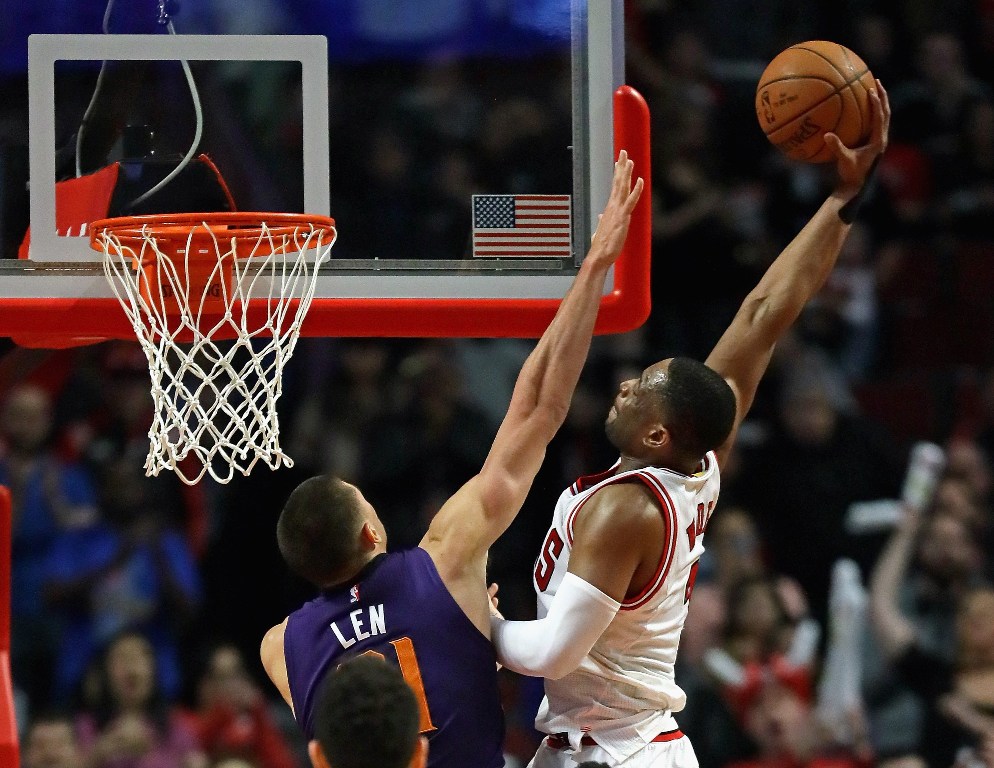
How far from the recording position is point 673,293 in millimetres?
6562

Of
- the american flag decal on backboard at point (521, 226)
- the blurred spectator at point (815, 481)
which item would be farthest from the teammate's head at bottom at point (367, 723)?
the blurred spectator at point (815, 481)

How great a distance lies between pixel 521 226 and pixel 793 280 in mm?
701

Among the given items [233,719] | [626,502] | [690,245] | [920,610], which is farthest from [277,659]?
[690,245]

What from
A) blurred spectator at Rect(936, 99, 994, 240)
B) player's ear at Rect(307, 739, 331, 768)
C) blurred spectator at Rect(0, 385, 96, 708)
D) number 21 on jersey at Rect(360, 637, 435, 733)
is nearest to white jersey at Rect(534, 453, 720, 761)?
number 21 on jersey at Rect(360, 637, 435, 733)

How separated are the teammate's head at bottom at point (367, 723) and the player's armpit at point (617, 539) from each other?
0.79 metres

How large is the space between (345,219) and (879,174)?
4.01 metres

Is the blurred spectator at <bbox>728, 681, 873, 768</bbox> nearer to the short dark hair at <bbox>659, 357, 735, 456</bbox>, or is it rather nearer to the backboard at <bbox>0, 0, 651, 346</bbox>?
the backboard at <bbox>0, 0, 651, 346</bbox>

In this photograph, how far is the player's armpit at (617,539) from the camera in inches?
115

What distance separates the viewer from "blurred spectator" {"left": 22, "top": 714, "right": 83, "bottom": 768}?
17.5 ft

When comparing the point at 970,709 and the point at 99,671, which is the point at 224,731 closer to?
the point at 99,671

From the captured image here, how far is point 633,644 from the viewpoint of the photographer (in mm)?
3100

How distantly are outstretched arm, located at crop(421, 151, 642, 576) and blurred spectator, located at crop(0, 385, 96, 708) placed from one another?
2944 millimetres

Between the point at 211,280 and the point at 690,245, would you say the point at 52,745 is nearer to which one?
the point at 211,280

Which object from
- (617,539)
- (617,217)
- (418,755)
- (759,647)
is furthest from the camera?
(759,647)
